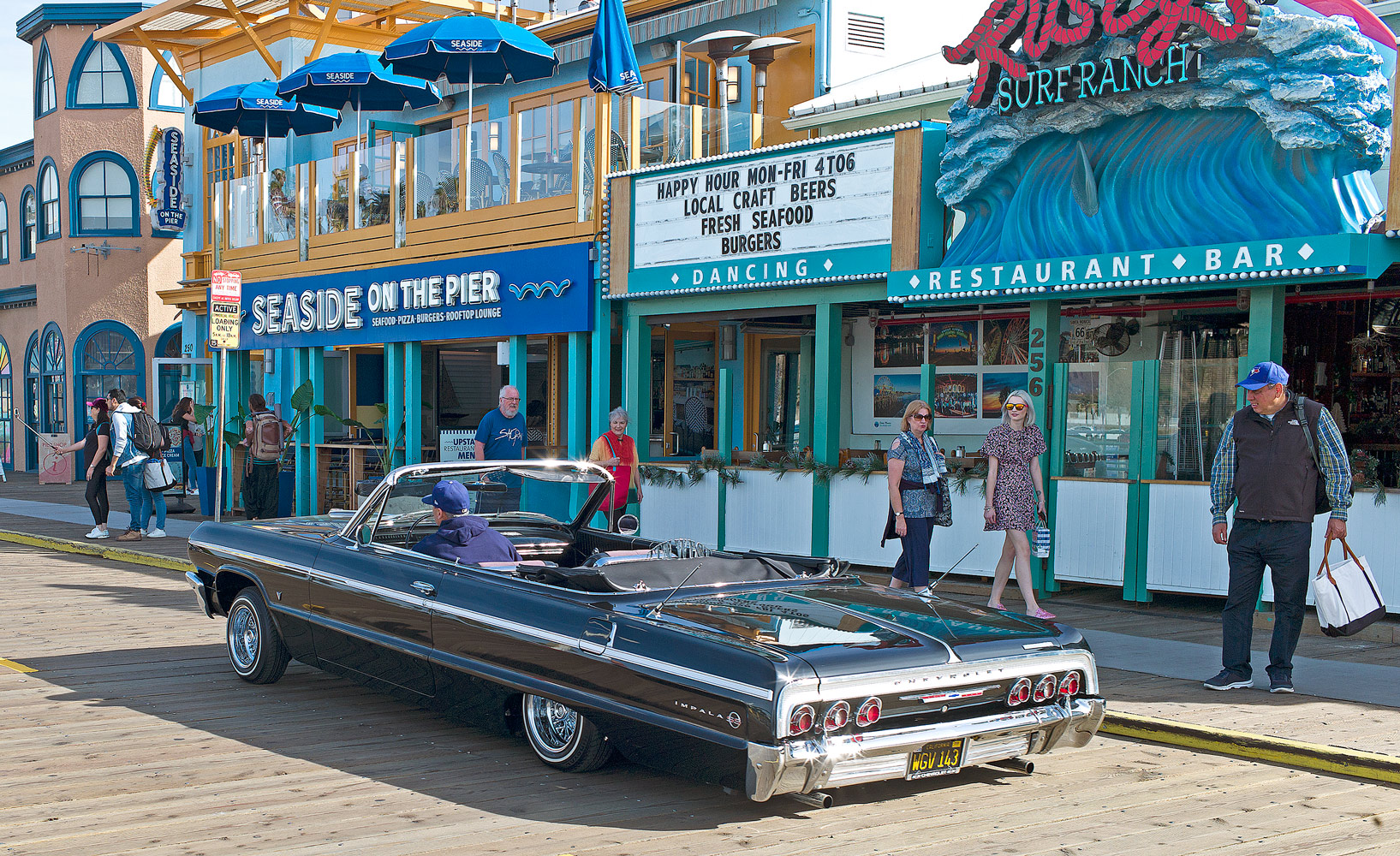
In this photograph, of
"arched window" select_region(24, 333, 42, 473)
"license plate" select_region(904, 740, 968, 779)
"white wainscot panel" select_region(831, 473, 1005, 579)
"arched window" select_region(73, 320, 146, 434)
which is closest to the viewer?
"license plate" select_region(904, 740, 968, 779)

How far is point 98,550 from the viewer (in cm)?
1505

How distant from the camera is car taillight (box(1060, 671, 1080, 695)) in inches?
218

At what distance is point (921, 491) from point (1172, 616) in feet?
8.16

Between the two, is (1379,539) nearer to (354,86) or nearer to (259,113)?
(354,86)

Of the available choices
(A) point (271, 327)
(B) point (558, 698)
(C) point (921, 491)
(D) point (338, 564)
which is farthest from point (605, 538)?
(A) point (271, 327)

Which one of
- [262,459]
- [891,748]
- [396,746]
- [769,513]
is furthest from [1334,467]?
[262,459]

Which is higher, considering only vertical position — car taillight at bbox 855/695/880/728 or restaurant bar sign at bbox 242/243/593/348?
restaurant bar sign at bbox 242/243/593/348

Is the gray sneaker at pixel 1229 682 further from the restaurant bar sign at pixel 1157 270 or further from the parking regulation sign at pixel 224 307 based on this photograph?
the parking regulation sign at pixel 224 307

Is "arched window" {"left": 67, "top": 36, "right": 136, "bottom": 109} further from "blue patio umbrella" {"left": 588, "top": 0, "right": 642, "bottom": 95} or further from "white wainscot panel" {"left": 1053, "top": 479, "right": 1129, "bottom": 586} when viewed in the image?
"white wainscot panel" {"left": 1053, "top": 479, "right": 1129, "bottom": 586}

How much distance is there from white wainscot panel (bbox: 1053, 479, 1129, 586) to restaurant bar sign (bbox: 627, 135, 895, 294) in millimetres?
2709

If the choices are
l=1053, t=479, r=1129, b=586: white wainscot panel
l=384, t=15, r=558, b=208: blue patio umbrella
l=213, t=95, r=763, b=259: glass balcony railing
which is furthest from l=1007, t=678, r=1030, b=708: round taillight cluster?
l=384, t=15, r=558, b=208: blue patio umbrella

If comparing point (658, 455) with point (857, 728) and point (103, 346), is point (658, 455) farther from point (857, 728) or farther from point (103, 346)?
point (103, 346)

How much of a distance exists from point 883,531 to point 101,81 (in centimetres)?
2574

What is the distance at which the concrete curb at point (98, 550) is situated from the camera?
13.7 meters
